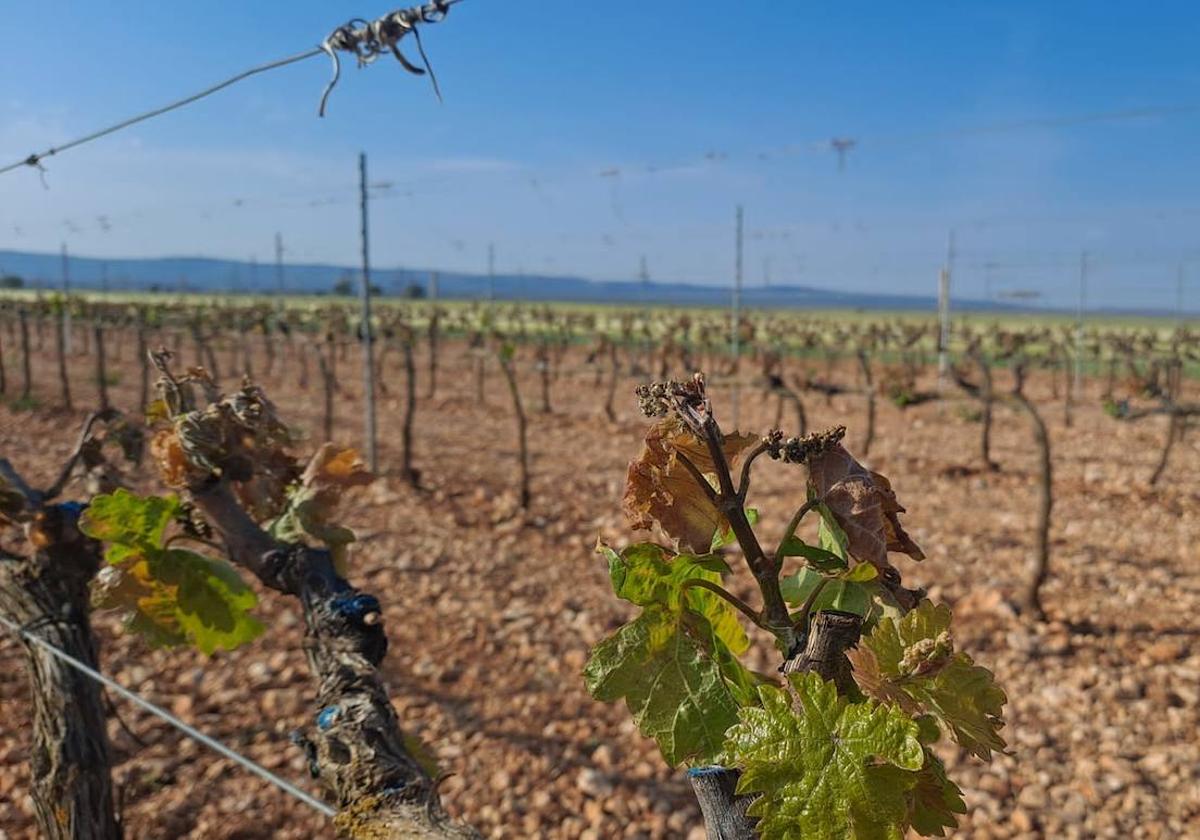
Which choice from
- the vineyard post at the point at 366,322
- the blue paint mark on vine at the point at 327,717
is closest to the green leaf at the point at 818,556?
the blue paint mark on vine at the point at 327,717

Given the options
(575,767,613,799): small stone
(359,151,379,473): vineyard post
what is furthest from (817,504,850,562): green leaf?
(359,151,379,473): vineyard post

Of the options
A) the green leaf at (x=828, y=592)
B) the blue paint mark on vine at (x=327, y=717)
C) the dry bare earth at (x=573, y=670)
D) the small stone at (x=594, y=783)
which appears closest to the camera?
the green leaf at (x=828, y=592)

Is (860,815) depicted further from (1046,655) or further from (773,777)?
(1046,655)

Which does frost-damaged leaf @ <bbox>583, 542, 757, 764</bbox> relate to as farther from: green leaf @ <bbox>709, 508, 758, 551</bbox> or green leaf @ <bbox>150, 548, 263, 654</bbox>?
green leaf @ <bbox>150, 548, 263, 654</bbox>

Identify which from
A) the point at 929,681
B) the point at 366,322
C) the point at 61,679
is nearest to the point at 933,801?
the point at 929,681

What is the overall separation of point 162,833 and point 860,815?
3.42 meters

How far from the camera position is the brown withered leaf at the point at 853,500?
3.57 ft

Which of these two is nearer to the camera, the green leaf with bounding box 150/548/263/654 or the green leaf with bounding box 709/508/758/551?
the green leaf with bounding box 709/508/758/551

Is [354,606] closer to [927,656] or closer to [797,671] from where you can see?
[797,671]

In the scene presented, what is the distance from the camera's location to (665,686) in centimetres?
117

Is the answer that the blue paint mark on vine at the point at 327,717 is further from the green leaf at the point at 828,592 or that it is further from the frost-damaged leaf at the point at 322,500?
the green leaf at the point at 828,592

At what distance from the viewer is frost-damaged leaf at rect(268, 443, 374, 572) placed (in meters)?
2.37

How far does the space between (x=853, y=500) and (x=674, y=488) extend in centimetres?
21

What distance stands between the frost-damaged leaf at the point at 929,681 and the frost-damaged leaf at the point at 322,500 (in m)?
1.63
